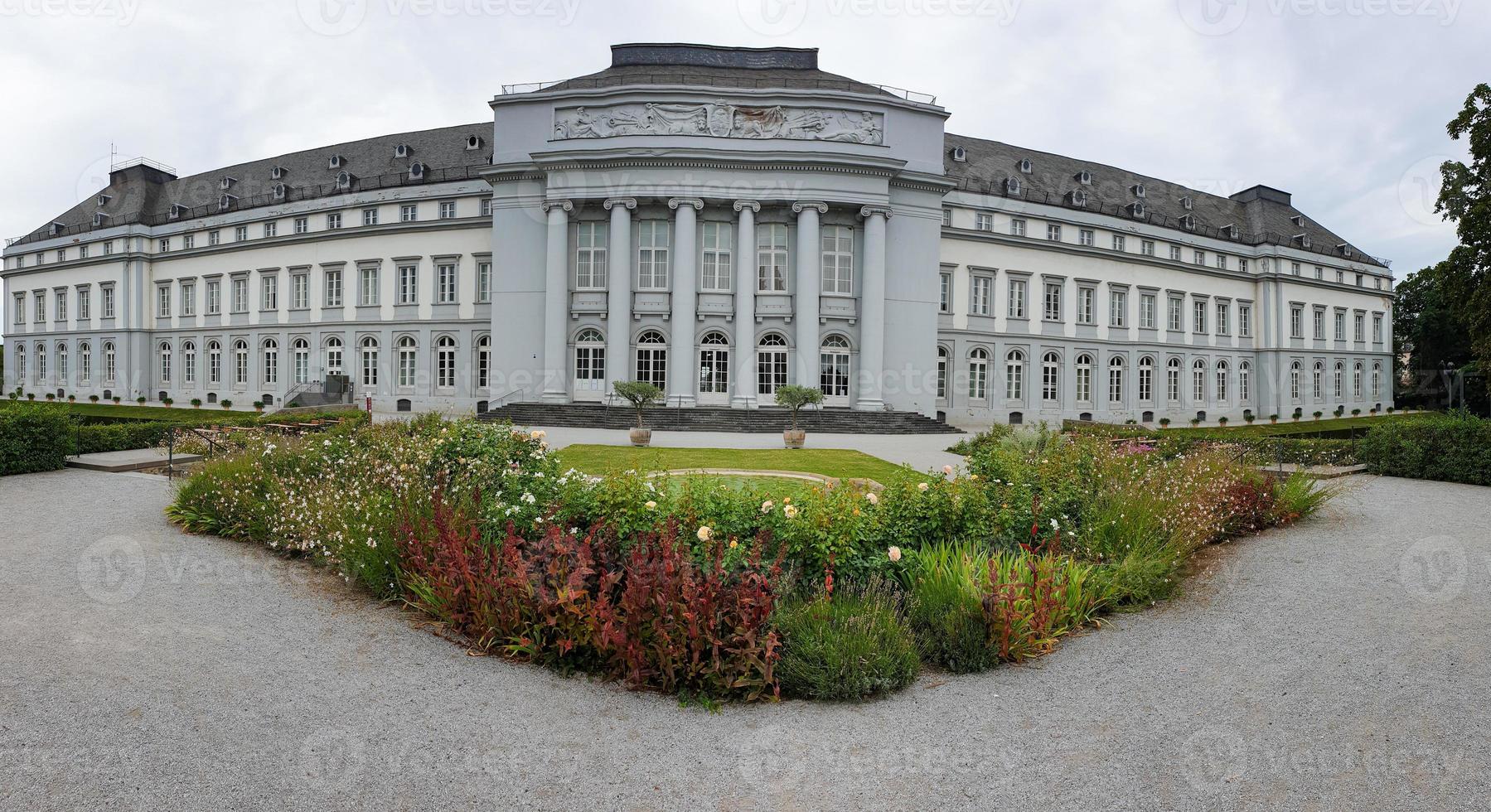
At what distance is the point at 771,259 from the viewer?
32344 mm

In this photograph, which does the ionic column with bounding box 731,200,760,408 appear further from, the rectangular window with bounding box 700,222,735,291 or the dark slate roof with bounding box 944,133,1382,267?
the dark slate roof with bounding box 944,133,1382,267

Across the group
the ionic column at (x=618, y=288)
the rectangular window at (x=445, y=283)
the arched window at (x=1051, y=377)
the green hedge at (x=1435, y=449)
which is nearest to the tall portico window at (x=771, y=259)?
the ionic column at (x=618, y=288)

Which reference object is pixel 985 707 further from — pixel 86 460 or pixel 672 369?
pixel 672 369

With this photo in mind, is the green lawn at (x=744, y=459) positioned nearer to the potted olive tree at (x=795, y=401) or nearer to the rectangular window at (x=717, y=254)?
the potted olive tree at (x=795, y=401)

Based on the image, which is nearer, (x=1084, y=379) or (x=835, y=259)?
(x=835, y=259)

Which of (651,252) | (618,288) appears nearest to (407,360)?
(618,288)

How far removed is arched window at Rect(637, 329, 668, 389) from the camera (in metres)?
32.2

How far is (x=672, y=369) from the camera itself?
3138 centimetres

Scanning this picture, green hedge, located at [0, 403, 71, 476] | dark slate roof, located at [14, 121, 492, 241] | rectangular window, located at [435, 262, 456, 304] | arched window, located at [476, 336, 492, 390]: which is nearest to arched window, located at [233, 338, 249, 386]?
dark slate roof, located at [14, 121, 492, 241]

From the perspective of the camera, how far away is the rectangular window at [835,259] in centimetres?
3269

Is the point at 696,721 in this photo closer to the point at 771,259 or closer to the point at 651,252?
the point at 771,259

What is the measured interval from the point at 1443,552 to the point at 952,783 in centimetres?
906

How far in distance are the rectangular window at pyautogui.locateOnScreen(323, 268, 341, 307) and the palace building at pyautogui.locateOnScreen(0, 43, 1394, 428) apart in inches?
8.5

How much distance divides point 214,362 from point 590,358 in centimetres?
2850
